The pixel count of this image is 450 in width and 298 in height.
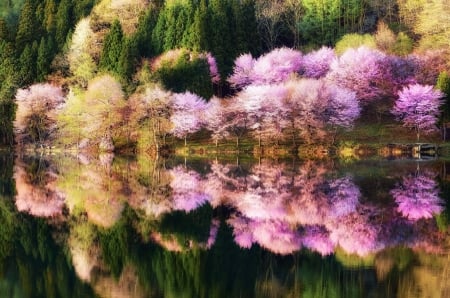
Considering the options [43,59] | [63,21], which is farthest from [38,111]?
[63,21]

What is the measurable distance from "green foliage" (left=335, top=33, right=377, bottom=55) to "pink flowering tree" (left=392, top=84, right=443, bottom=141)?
9.96m

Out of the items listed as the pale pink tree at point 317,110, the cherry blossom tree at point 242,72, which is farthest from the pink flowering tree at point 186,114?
the cherry blossom tree at point 242,72

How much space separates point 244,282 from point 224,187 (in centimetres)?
1954

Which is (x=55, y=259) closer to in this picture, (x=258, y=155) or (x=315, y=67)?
(x=258, y=155)

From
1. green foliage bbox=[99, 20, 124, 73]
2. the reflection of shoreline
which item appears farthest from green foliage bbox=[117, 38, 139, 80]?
the reflection of shoreline

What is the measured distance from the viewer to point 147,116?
64.7 meters

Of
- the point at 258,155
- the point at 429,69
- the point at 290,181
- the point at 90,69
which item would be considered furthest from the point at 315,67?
the point at 290,181

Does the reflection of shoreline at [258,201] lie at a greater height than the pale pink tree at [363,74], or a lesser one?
lesser

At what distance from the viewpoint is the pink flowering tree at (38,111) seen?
72562mm

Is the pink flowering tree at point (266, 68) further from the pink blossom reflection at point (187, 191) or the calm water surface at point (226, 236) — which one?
the calm water surface at point (226, 236)

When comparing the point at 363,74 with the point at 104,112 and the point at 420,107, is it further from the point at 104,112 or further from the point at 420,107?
the point at 104,112

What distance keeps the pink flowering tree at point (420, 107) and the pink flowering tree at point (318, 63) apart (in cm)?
1172

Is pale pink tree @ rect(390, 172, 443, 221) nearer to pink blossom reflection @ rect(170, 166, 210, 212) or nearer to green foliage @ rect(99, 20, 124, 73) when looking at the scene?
pink blossom reflection @ rect(170, 166, 210, 212)

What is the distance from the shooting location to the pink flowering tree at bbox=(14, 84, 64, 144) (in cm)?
7256
